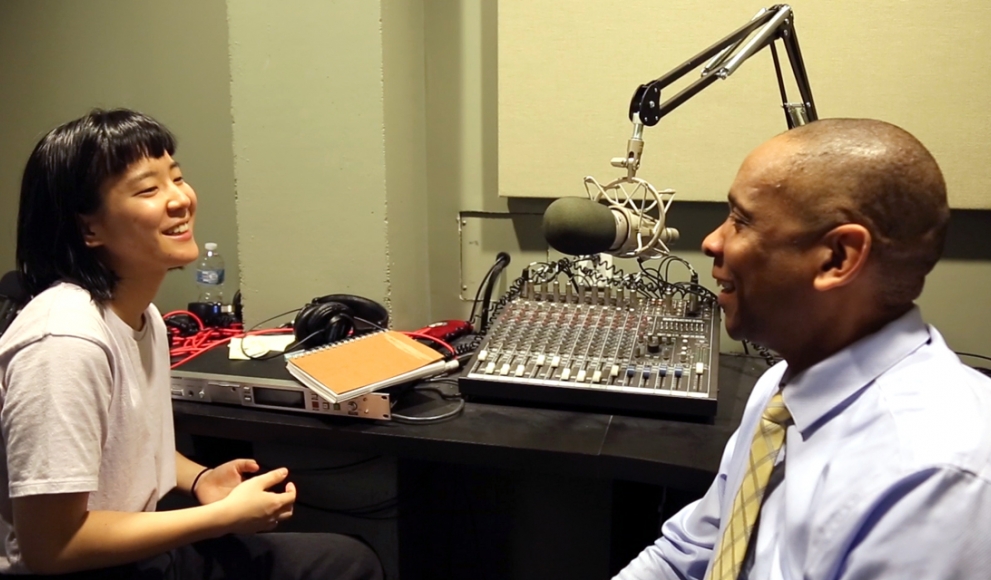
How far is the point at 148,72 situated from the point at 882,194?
1961mm

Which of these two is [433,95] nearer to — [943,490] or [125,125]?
[125,125]

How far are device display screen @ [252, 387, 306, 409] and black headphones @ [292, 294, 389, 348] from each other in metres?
0.21

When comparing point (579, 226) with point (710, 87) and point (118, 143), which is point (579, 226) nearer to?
point (118, 143)

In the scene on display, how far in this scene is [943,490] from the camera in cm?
61

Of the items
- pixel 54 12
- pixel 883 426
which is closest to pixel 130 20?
pixel 54 12

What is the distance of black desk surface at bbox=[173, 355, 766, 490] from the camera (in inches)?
43.9

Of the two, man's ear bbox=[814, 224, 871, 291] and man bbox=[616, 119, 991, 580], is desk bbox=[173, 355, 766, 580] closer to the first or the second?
man bbox=[616, 119, 991, 580]

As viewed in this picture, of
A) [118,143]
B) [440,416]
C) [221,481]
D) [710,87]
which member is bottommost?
[221,481]

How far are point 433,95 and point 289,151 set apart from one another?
1.34 ft

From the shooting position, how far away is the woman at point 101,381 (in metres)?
0.93

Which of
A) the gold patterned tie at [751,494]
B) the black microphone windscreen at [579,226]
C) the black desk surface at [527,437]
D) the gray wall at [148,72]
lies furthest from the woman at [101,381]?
the gray wall at [148,72]

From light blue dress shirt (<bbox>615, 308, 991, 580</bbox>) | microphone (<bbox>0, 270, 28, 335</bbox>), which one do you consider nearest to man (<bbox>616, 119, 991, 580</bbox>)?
light blue dress shirt (<bbox>615, 308, 991, 580</bbox>)

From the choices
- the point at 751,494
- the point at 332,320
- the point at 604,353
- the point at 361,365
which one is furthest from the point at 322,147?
the point at 751,494

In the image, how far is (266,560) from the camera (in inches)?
48.9
